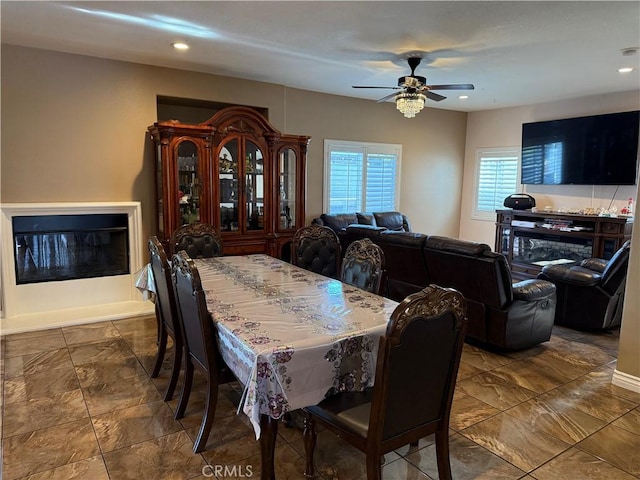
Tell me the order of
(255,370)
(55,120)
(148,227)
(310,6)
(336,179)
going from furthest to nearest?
(336,179), (148,227), (55,120), (310,6), (255,370)

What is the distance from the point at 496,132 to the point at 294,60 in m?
4.56

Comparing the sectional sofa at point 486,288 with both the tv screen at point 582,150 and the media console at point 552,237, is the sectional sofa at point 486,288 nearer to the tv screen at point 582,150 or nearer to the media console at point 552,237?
the media console at point 552,237

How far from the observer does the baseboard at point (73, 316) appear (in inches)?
168

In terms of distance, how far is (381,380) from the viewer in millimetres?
1630

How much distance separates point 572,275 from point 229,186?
382cm

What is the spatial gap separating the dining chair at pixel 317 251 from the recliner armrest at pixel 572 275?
2.29 metres

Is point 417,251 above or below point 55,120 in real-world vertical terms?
below

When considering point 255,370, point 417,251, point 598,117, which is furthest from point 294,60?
point 598,117

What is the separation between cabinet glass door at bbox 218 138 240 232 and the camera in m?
5.11

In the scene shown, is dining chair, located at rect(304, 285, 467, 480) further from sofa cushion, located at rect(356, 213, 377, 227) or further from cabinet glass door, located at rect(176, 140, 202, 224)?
sofa cushion, located at rect(356, 213, 377, 227)

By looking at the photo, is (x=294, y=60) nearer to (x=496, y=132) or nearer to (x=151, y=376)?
(x=151, y=376)

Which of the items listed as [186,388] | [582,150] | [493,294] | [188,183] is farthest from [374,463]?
[582,150]

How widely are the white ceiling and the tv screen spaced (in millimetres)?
692

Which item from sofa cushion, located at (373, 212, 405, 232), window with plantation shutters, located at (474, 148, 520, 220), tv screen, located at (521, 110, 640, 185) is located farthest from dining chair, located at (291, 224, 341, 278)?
window with plantation shutters, located at (474, 148, 520, 220)
